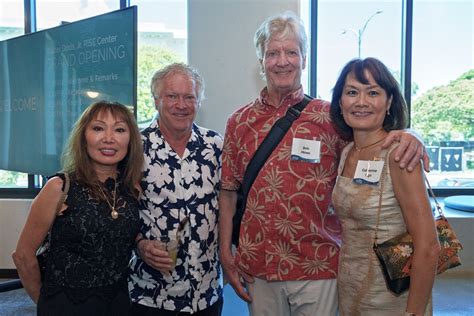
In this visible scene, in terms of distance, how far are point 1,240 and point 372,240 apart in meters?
3.63

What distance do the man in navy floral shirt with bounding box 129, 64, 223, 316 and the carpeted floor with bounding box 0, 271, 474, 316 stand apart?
112 centimetres

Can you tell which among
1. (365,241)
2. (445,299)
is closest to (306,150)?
(365,241)

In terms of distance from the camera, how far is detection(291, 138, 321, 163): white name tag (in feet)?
4.75

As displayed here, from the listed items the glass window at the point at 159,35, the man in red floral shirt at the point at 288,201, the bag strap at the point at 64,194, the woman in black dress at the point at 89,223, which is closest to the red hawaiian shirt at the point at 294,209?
the man in red floral shirt at the point at 288,201

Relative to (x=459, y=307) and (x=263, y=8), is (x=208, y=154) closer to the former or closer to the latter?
(x=263, y=8)

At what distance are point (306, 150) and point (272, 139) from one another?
137mm

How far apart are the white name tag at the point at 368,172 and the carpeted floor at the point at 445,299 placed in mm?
1669

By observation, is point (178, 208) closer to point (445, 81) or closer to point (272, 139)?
point (272, 139)

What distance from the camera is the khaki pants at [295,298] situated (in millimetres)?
1439

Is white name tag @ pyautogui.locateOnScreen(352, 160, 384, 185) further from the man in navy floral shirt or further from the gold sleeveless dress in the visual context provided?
the man in navy floral shirt

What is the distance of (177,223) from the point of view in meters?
1.57

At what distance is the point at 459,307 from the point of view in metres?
3.07

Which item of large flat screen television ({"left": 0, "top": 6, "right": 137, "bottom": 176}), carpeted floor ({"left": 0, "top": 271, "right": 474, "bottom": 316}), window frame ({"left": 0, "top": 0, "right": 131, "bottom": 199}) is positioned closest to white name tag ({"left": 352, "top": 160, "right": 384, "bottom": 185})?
large flat screen television ({"left": 0, "top": 6, "right": 137, "bottom": 176})

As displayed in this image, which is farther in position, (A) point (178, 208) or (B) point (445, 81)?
(B) point (445, 81)
